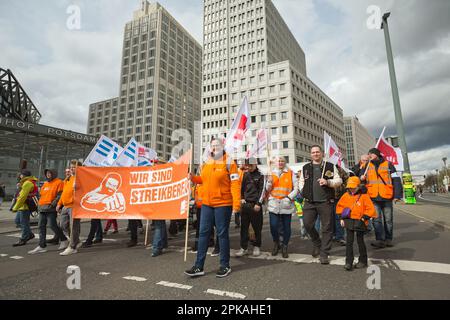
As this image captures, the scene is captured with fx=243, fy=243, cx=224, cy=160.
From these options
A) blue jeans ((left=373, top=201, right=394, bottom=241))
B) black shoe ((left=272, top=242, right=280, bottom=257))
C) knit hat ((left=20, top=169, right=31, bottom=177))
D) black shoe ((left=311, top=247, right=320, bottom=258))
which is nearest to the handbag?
black shoe ((left=311, top=247, right=320, bottom=258))

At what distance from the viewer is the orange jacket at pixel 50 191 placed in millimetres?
5805

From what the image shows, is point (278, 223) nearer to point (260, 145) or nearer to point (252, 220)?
point (252, 220)

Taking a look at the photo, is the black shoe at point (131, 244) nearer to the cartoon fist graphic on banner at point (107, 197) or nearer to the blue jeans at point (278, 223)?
the cartoon fist graphic on banner at point (107, 197)

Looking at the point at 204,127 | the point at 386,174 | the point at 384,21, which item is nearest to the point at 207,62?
the point at 204,127

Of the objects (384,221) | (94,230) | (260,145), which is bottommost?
(94,230)

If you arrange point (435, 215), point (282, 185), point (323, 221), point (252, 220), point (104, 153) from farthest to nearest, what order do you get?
1. point (435, 215)
2. point (104, 153)
3. point (282, 185)
4. point (252, 220)
5. point (323, 221)

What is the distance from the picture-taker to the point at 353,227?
397cm

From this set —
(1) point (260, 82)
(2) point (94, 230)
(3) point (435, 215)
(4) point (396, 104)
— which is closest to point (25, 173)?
(2) point (94, 230)

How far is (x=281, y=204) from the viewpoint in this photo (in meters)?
5.02

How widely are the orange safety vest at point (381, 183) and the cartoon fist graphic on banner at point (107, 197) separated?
19.0ft

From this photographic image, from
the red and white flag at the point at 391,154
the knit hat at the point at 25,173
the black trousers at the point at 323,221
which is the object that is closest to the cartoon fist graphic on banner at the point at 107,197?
the knit hat at the point at 25,173

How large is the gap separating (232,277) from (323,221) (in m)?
1.89
